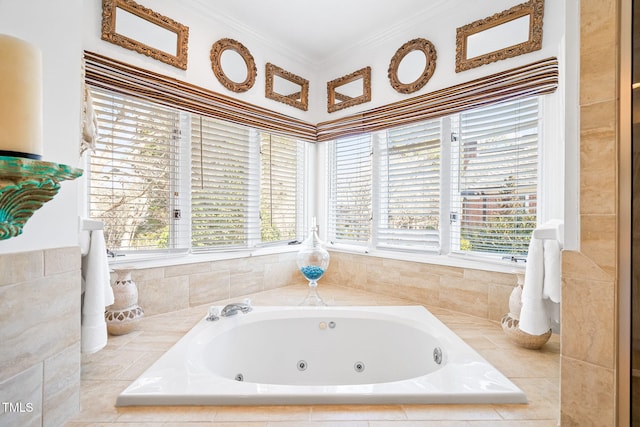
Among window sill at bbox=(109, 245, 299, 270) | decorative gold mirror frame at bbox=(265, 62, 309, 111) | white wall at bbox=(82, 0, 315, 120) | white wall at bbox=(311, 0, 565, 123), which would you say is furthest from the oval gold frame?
window sill at bbox=(109, 245, 299, 270)

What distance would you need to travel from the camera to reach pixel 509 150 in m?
1.88

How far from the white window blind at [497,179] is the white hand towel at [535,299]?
1.43ft

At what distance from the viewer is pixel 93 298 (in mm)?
1226

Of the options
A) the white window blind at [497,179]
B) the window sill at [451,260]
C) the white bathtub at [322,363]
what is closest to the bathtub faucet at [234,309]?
the white bathtub at [322,363]

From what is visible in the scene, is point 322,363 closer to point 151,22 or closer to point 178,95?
point 178,95

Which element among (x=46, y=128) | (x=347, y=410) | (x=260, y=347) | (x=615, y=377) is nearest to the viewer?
(x=615, y=377)

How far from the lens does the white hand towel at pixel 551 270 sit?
4.33 feet

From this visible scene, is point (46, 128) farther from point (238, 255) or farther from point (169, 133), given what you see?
point (238, 255)

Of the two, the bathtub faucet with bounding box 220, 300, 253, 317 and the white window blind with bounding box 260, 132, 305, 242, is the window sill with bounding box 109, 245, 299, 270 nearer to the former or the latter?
the white window blind with bounding box 260, 132, 305, 242

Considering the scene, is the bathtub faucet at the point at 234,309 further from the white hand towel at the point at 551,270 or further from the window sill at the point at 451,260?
the white hand towel at the point at 551,270

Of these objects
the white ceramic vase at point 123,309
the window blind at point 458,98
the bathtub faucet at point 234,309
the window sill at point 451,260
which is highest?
the window blind at point 458,98

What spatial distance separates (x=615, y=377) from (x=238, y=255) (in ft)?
7.04

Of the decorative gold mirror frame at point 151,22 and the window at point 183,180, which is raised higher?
the decorative gold mirror frame at point 151,22

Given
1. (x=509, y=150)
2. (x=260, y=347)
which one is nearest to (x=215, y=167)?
(x=260, y=347)
